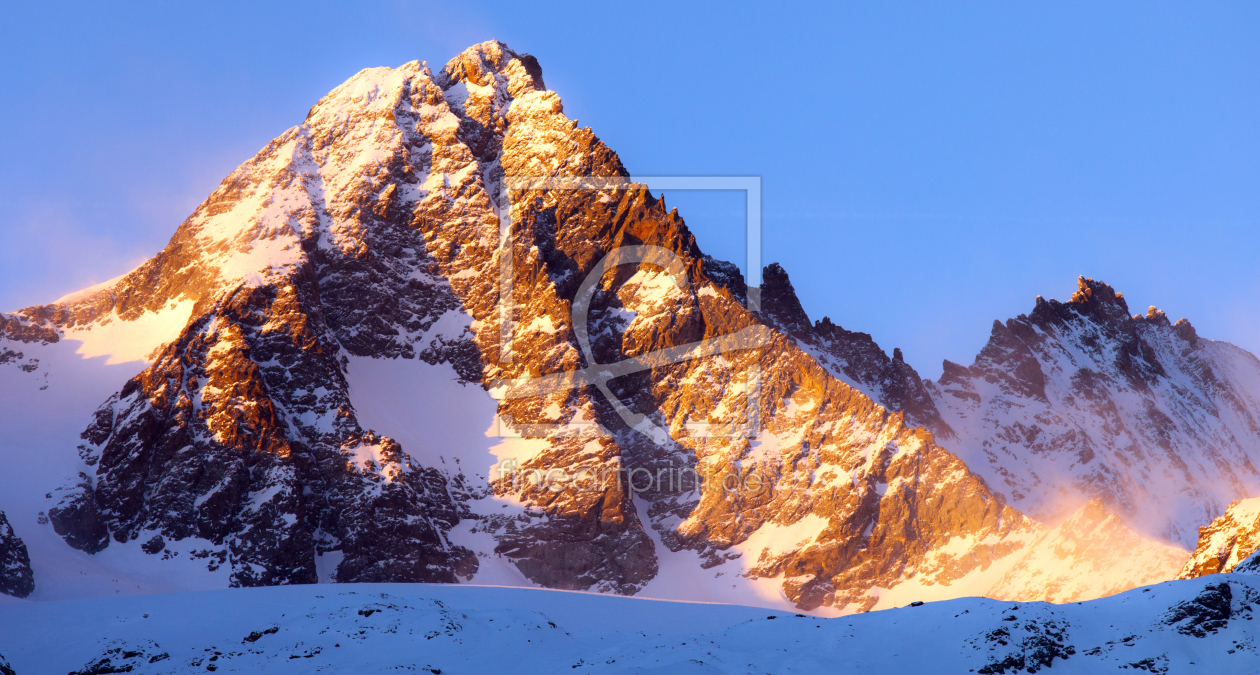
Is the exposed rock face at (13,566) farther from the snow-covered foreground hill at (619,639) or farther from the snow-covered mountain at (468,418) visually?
the snow-covered foreground hill at (619,639)

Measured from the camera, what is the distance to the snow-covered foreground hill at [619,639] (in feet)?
187


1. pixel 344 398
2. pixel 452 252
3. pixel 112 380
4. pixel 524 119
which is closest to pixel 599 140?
pixel 524 119

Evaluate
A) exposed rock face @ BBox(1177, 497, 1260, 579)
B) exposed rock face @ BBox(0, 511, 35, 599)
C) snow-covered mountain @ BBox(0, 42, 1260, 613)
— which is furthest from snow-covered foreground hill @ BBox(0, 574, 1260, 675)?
snow-covered mountain @ BBox(0, 42, 1260, 613)

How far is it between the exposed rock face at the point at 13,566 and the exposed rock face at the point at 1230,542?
102086 millimetres

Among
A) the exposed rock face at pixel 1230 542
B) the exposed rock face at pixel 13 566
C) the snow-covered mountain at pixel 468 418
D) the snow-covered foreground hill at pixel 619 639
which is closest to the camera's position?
the snow-covered foreground hill at pixel 619 639

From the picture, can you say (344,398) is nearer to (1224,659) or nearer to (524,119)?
(524,119)

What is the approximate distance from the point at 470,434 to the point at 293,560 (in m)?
32.2

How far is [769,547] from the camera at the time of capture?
14788 centimetres

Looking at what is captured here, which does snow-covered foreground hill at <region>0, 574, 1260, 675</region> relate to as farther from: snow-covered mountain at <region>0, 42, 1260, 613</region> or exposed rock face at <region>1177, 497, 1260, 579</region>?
snow-covered mountain at <region>0, 42, 1260, 613</region>

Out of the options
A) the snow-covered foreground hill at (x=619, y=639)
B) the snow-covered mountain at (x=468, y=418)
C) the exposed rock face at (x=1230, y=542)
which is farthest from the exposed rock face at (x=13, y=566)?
the exposed rock face at (x=1230, y=542)

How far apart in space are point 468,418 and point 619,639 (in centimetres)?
8518

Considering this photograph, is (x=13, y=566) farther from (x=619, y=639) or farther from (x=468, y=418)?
(x=619, y=639)

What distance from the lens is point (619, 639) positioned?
2783 inches

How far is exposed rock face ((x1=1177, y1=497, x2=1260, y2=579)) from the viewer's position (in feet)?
238
